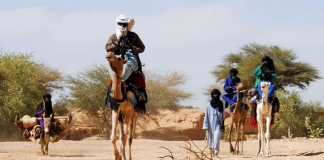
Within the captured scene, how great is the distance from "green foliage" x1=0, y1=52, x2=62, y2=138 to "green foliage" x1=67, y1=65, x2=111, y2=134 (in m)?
4.21

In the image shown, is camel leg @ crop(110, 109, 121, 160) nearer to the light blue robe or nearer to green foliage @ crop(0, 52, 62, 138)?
the light blue robe

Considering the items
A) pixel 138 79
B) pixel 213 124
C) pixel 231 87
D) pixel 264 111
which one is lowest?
pixel 213 124

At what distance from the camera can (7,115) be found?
25328mm

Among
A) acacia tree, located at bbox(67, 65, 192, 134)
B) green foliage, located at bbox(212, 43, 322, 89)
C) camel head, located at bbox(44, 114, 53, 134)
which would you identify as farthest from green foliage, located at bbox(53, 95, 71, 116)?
camel head, located at bbox(44, 114, 53, 134)

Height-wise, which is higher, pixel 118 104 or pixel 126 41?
pixel 126 41

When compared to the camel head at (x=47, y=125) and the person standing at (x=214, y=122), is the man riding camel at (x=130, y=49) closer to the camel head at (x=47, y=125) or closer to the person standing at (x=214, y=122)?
the person standing at (x=214, y=122)

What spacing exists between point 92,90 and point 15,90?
21.9 ft

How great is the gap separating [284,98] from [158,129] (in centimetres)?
1131

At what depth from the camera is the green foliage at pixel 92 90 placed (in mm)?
31266

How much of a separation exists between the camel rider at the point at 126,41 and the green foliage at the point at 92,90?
21364 mm

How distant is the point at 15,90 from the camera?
25422mm

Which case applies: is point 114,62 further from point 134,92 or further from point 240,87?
point 240,87

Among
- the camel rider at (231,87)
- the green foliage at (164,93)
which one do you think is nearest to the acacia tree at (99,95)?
the green foliage at (164,93)

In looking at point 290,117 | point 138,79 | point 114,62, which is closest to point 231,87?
point 138,79
